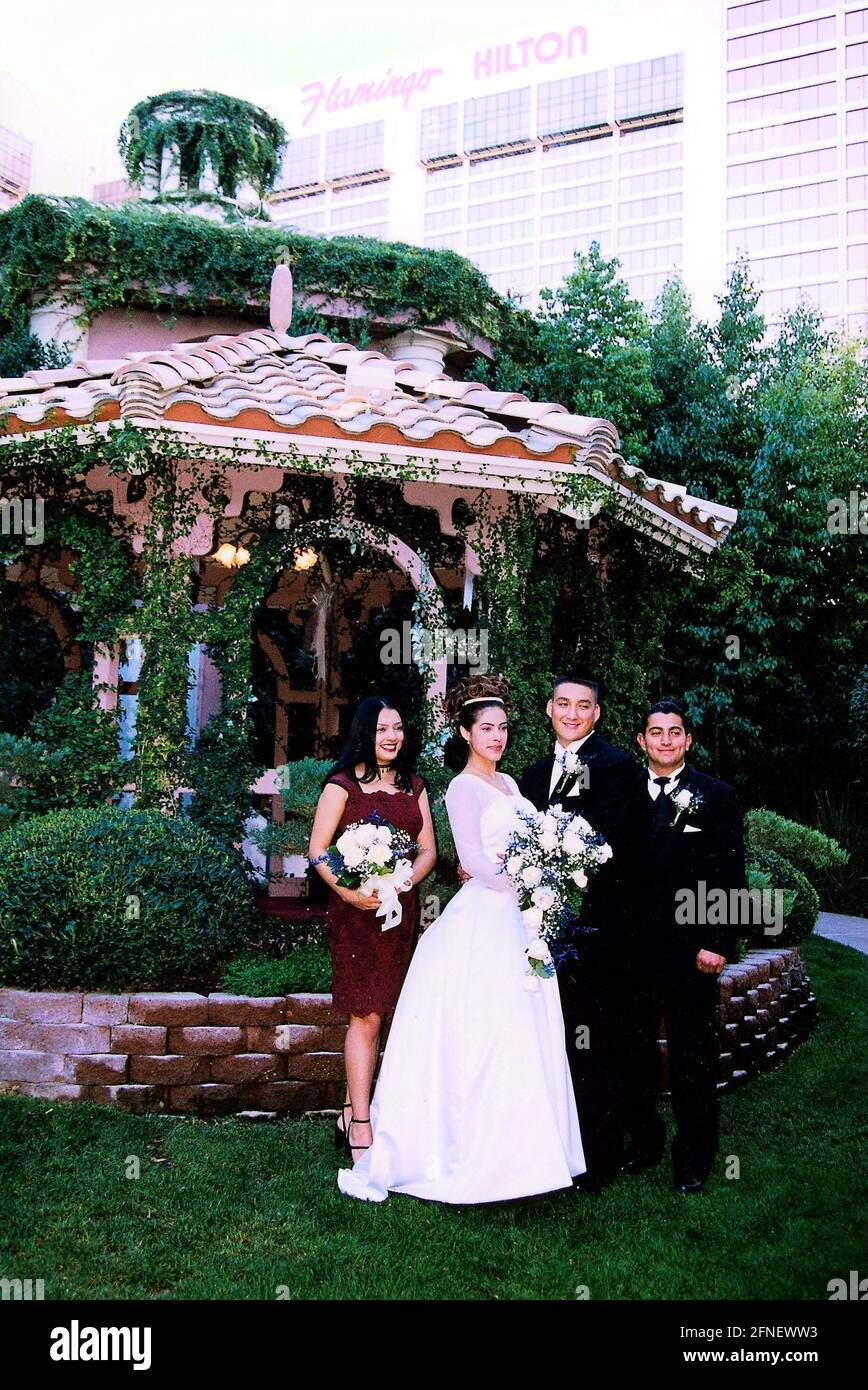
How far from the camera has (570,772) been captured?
16.9 ft

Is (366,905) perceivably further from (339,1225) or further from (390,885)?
(339,1225)

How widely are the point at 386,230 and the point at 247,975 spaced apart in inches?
4075

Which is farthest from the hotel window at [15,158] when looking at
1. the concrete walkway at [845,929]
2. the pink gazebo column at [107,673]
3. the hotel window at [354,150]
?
the hotel window at [354,150]

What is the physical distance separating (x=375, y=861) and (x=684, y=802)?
4.45 feet

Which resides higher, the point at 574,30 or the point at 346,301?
the point at 574,30

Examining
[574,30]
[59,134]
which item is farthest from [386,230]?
[59,134]

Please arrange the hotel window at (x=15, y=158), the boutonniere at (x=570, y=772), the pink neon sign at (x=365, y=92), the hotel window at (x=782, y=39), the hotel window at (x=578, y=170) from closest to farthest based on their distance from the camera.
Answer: the boutonniere at (x=570, y=772), the hotel window at (x=15, y=158), the hotel window at (x=782, y=39), the hotel window at (x=578, y=170), the pink neon sign at (x=365, y=92)

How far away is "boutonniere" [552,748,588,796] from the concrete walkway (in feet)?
23.8

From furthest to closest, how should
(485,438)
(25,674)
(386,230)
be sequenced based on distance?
(386,230) → (25,674) → (485,438)

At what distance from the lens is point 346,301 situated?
13.3 metres

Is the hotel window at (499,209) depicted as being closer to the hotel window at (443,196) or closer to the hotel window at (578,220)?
the hotel window at (443,196)

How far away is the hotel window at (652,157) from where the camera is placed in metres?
88.6
